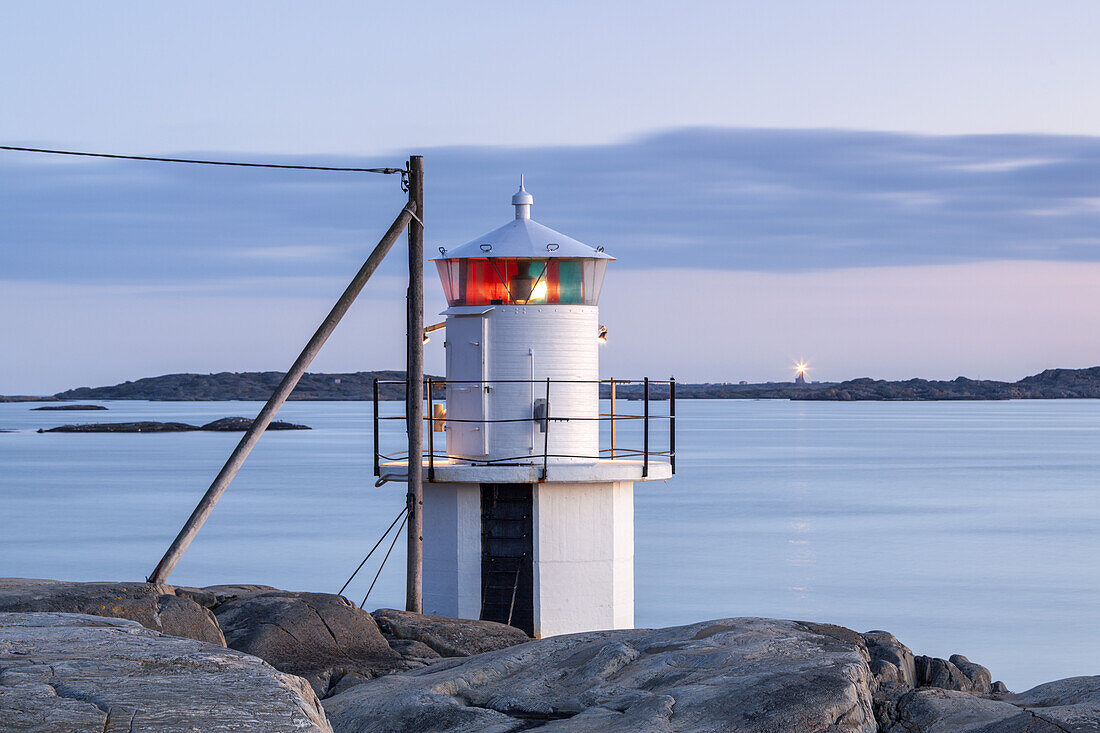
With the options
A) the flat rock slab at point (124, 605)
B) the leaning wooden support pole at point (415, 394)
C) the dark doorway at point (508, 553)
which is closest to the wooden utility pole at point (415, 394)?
the leaning wooden support pole at point (415, 394)

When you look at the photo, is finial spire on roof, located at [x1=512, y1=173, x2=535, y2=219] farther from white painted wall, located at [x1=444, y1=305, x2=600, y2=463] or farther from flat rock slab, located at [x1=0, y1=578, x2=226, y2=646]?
flat rock slab, located at [x1=0, y1=578, x2=226, y2=646]

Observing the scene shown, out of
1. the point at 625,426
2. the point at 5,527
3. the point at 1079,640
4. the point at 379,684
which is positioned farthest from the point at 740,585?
the point at 625,426

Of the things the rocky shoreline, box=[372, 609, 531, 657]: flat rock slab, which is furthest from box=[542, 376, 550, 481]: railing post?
the rocky shoreline

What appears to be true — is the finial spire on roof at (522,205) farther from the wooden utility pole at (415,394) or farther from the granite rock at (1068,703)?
the granite rock at (1068,703)

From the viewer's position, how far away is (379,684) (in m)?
7.46

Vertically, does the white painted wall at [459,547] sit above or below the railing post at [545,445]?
below

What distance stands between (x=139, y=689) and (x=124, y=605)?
394 cm

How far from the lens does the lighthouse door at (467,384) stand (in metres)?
11.5

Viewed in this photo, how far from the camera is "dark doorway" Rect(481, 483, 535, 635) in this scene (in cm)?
1147

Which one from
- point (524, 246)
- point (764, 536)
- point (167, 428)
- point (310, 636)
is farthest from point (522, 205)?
point (167, 428)

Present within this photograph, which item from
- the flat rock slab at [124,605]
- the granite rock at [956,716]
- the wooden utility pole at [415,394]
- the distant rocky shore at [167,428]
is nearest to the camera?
the granite rock at [956,716]

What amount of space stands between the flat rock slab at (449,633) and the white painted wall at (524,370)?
1.91 m

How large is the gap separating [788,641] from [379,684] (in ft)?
8.33

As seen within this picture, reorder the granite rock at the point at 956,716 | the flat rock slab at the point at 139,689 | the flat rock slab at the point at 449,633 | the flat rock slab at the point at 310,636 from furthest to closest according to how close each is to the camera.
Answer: the flat rock slab at the point at 449,633 < the flat rock slab at the point at 310,636 < the granite rock at the point at 956,716 < the flat rock slab at the point at 139,689
